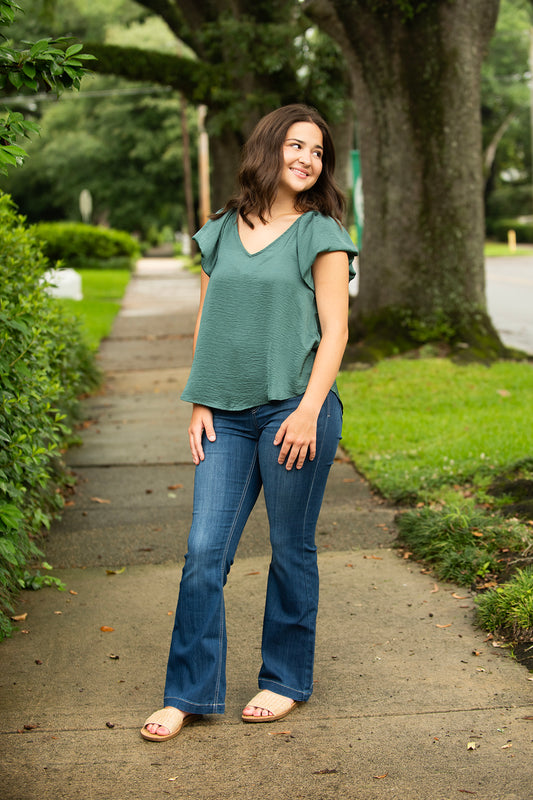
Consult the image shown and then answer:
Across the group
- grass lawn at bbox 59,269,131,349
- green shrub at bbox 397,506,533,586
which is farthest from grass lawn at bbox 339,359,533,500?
grass lawn at bbox 59,269,131,349

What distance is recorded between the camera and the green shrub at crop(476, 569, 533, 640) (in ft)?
12.5

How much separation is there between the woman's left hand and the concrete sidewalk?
36.4 inches

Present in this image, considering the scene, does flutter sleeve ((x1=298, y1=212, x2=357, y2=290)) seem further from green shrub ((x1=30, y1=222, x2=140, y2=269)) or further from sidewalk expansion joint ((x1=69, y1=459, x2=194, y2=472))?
green shrub ((x1=30, y1=222, x2=140, y2=269))

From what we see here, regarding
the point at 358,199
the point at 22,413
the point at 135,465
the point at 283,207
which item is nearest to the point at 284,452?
the point at 283,207

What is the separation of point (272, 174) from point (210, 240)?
0.98 feet

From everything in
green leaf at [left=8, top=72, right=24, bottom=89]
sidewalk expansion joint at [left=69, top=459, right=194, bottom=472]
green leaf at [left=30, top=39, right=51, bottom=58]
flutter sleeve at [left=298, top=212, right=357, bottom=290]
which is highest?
green leaf at [left=30, top=39, right=51, bottom=58]

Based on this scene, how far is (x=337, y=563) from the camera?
194 inches

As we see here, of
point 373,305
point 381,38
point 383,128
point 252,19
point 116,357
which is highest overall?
point 252,19

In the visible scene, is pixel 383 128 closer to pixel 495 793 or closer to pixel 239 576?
pixel 239 576

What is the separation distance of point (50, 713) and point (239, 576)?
158 cm

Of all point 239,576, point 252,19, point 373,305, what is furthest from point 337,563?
point 252,19

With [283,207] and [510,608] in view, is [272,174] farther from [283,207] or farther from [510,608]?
[510,608]

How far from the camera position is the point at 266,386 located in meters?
3.07

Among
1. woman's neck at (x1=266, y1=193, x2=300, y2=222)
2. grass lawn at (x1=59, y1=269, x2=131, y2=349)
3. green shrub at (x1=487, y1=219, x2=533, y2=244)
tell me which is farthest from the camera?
green shrub at (x1=487, y1=219, x2=533, y2=244)
